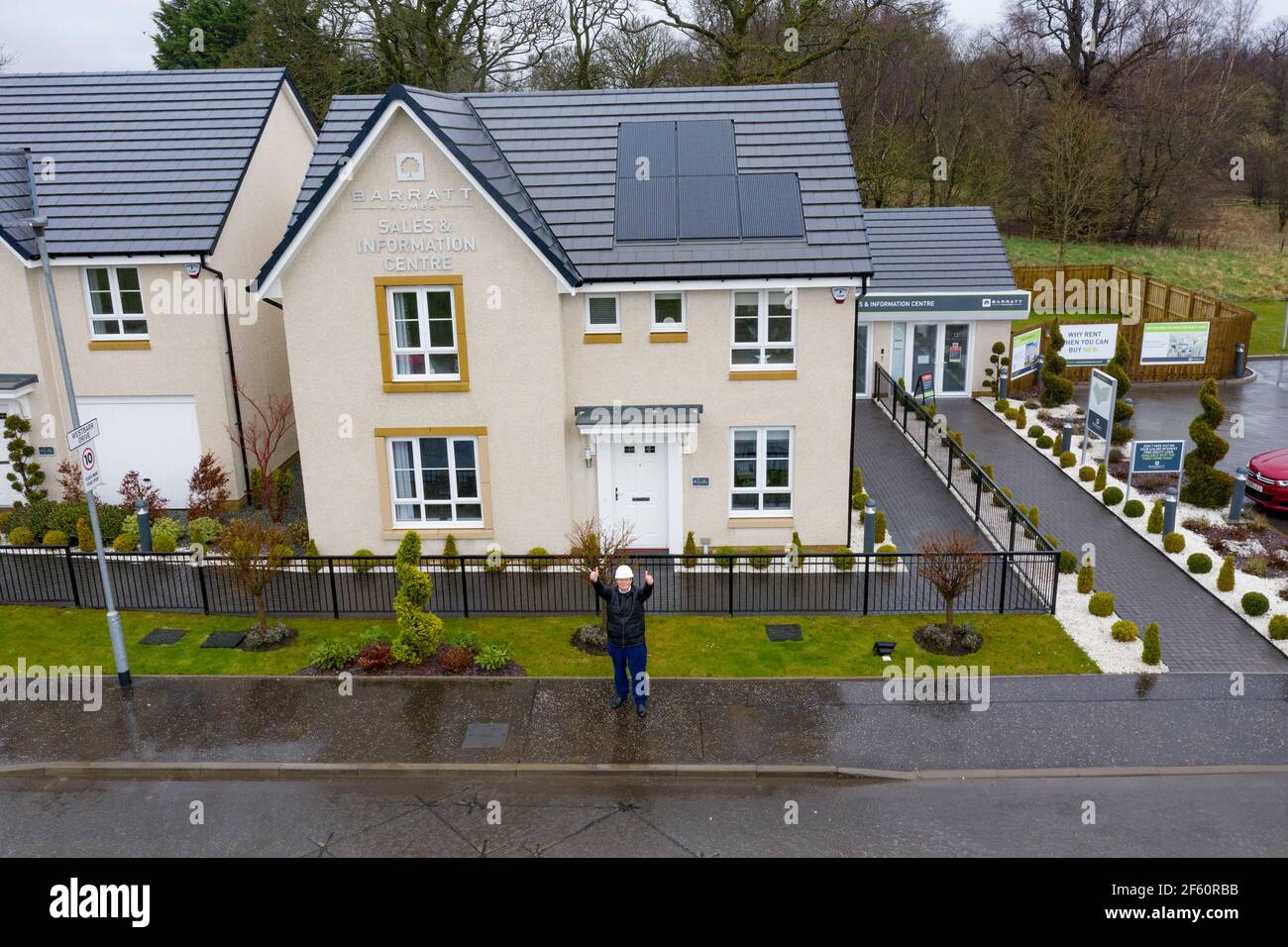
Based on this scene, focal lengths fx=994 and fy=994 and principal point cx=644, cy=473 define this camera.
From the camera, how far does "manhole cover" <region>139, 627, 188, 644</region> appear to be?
16.3 meters

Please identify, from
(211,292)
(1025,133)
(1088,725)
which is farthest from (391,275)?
(1025,133)

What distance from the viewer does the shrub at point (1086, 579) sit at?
56.3 feet

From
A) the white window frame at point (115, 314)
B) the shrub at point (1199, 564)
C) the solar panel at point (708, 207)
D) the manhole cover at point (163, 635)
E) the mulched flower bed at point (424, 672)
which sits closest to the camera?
the mulched flower bed at point (424, 672)

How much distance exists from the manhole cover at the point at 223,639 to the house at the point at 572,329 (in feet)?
10.7

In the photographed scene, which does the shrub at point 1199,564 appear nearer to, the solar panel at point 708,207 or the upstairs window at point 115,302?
the solar panel at point 708,207

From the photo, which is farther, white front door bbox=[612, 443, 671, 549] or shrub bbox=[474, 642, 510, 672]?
white front door bbox=[612, 443, 671, 549]

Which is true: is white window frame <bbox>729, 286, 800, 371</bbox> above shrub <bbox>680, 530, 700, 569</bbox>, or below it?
above

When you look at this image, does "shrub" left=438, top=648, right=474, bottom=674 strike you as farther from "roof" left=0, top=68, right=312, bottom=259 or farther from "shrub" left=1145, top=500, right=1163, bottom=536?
"shrub" left=1145, top=500, right=1163, bottom=536

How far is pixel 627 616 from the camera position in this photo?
44.5ft

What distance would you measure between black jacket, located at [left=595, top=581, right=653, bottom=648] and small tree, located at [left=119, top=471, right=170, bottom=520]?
40.4ft

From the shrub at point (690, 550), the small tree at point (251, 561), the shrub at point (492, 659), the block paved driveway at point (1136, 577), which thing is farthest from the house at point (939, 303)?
the small tree at point (251, 561)

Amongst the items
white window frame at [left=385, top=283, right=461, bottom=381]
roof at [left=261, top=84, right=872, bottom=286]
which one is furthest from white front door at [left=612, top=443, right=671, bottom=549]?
white window frame at [left=385, top=283, right=461, bottom=381]

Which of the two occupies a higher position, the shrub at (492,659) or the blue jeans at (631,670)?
the blue jeans at (631,670)

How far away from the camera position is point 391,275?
17.7 m
